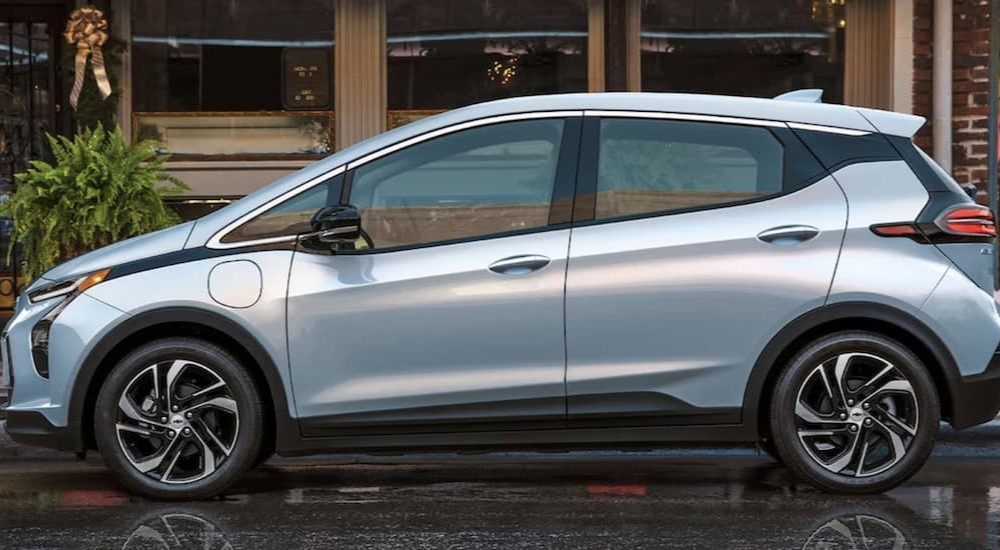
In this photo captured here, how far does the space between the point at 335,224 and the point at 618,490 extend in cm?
166

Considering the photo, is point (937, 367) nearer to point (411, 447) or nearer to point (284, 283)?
point (411, 447)

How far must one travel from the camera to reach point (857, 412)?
6234 millimetres

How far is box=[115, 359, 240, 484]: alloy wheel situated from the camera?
6223 millimetres

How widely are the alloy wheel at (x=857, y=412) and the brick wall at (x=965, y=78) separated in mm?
6287

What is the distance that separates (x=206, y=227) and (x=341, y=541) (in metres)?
1.59

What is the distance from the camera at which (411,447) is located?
626cm

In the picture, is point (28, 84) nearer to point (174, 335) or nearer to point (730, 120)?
point (174, 335)

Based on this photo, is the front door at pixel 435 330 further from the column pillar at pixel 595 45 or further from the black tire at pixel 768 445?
the column pillar at pixel 595 45

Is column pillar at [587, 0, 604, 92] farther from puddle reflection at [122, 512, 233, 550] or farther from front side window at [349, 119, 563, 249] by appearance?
puddle reflection at [122, 512, 233, 550]

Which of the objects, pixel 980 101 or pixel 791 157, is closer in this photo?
pixel 791 157

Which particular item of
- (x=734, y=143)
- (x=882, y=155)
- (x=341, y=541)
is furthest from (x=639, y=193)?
(x=341, y=541)

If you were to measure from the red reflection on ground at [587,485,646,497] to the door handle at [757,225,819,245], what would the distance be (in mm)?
1192

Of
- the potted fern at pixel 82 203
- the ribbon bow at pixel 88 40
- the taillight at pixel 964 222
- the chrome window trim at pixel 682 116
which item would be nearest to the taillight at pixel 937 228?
the taillight at pixel 964 222

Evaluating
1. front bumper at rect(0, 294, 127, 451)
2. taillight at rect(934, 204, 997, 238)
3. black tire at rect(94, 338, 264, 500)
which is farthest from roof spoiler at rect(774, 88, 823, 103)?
front bumper at rect(0, 294, 127, 451)
